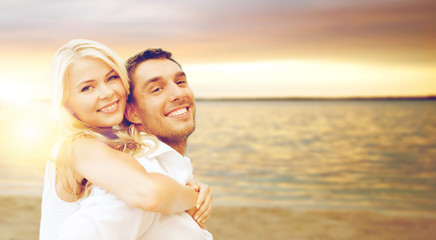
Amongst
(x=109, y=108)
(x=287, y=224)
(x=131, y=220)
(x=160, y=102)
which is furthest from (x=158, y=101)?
(x=287, y=224)

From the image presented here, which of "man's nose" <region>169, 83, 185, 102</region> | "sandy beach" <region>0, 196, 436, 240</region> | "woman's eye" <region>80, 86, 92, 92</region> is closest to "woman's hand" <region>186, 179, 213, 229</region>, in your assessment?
"man's nose" <region>169, 83, 185, 102</region>

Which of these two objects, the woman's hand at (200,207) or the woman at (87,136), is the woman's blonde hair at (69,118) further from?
the woman's hand at (200,207)

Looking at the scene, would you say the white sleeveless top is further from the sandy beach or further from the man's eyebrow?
the sandy beach

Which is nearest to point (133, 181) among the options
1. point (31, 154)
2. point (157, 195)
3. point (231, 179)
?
point (157, 195)

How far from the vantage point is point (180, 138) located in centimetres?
256

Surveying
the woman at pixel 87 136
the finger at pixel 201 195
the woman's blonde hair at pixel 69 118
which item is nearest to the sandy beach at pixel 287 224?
the finger at pixel 201 195

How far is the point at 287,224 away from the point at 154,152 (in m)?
6.78

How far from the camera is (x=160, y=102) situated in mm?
2506

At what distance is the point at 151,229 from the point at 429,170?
1755cm

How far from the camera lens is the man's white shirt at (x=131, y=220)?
1838 mm

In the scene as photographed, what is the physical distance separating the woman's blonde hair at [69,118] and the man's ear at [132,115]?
0.33 m

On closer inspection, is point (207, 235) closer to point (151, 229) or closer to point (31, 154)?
point (151, 229)

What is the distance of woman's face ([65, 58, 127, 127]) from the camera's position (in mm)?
2172

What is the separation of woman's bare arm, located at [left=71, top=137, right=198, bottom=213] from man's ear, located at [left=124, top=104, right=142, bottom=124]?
50cm
